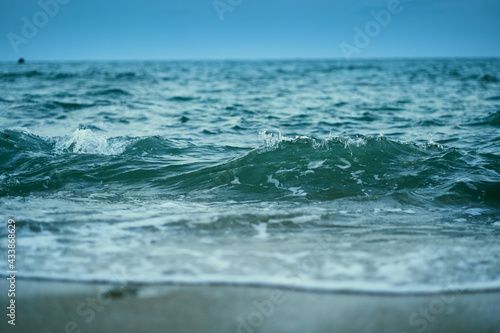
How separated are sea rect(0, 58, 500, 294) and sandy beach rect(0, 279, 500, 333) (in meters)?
0.10

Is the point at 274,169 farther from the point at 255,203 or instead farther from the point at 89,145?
the point at 89,145

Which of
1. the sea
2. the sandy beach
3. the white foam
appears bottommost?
the sandy beach

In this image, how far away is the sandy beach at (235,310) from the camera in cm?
209

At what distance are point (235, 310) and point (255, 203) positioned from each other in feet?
7.40

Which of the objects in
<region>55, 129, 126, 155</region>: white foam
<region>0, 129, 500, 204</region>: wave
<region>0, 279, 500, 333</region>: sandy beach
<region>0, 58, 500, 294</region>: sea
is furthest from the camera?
<region>55, 129, 126, 155</region>: white foam

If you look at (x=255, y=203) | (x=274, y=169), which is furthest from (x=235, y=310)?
(x=274, y=169)

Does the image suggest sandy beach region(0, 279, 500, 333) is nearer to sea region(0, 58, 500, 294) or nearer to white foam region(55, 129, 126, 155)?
sea region(0, 58, 500, 294)

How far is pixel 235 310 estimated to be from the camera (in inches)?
86.3

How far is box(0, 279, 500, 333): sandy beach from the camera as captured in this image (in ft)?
6.86

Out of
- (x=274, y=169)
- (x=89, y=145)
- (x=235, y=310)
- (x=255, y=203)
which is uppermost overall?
(x=89, y=145)

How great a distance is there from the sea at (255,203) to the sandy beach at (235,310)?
10 cm

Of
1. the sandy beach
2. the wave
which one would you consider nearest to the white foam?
the wave

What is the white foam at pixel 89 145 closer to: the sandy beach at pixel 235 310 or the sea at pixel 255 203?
the sea at pixel 255 203

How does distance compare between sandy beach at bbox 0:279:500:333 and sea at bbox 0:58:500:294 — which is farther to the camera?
sea at bbox 0:58:500:294
